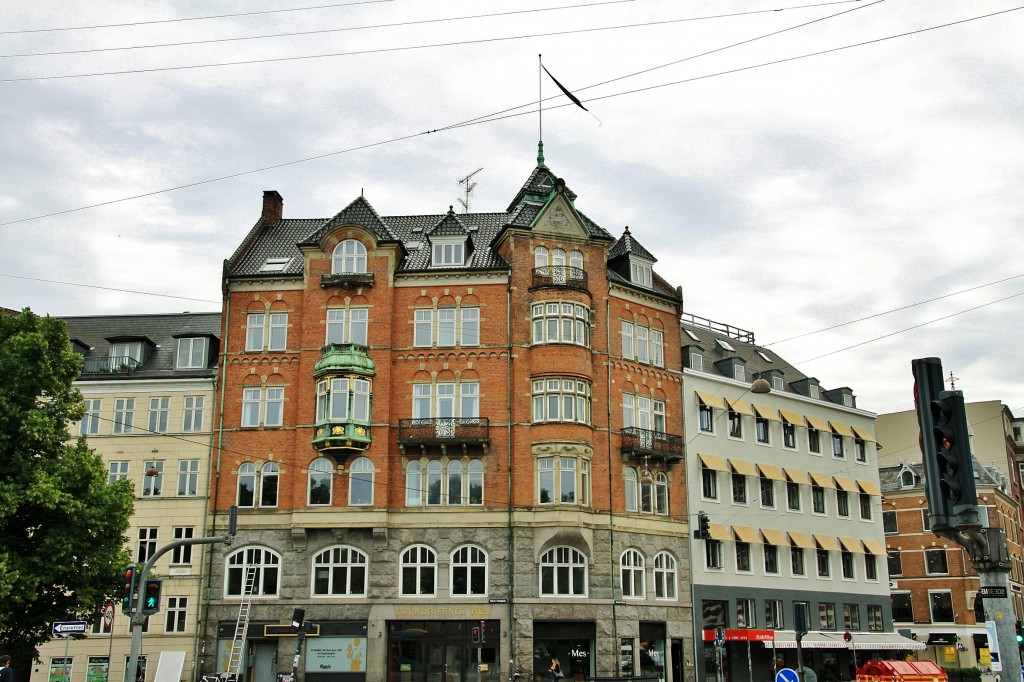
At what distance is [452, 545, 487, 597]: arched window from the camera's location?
42250 mm

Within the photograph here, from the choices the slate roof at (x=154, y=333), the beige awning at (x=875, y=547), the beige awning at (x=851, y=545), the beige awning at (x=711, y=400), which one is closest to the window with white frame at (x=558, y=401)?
the beige awning at (x=711, y=400)

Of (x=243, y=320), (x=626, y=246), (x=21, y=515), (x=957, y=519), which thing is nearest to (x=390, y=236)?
(x=243, y=320)

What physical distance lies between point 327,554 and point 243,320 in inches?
441

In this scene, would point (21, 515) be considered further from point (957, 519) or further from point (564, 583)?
point (957, 519)

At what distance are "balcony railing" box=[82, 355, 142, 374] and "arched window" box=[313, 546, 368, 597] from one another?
13.2 metres

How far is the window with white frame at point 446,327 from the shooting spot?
147 feet

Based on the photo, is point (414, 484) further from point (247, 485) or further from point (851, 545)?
point (851, 545)

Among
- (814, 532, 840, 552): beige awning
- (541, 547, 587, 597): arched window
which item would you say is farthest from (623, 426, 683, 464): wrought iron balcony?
(814, 532, 840, 552): beige awning

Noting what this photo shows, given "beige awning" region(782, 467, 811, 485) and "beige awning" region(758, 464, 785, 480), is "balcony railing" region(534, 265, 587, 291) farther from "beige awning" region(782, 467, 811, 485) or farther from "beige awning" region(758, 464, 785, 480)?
"beige awning" region(782, 467, 811, 485)

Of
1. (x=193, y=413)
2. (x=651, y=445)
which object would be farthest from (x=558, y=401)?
(x=193, y=413)

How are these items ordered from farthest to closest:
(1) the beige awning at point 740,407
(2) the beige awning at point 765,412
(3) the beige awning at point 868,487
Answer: (3) the beige awning at point 868,487
(2) the beige awning at point 765,412
(1) the beige awning at point 740,407

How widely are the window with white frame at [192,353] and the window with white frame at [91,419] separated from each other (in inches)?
153

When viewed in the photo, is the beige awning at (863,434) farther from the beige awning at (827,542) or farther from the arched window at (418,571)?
the arched window at (418,571)

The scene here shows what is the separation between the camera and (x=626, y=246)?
4934 cm
